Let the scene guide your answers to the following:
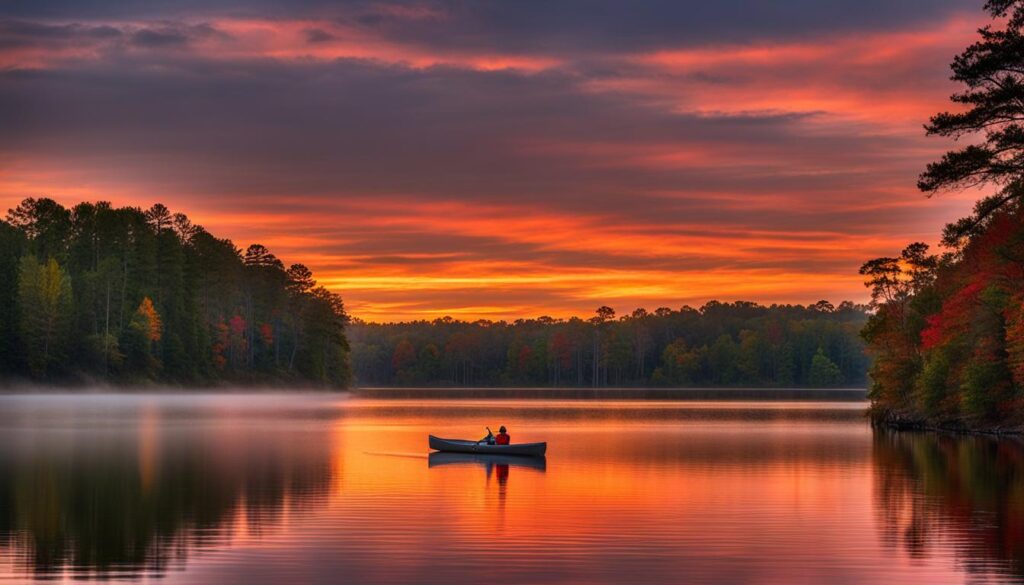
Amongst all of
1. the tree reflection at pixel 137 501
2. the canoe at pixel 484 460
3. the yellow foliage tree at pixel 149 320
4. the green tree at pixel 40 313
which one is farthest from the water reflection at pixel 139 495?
the yellow foliage tree at pixel 149 320

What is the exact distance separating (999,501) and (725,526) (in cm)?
1064

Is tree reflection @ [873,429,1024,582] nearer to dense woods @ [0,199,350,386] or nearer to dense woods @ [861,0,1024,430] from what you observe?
dense woods @ [861,0,1024,430]

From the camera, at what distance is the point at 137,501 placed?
136ft

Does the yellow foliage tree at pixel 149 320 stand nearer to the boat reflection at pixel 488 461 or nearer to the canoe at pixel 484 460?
the canoe at pixel 484 460

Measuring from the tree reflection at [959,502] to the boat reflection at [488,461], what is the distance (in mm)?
13878

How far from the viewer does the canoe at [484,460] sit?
58.8 m

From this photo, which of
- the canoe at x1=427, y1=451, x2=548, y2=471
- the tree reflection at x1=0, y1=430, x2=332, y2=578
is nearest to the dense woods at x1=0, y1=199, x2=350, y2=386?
the tree reflection at x1=0, y1=430, x2=332, y2=578

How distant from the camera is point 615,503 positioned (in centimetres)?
4153

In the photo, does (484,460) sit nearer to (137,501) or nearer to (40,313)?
(137,501)

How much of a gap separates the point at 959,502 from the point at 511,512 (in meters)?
13.3

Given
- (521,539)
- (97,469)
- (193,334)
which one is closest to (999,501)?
(521,539)

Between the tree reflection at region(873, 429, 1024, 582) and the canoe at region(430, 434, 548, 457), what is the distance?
14.2 metres

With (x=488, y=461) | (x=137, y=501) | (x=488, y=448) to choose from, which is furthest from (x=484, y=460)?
(x=137, y=501)

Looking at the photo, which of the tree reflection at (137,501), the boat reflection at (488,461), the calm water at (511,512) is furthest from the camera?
the boat reflection at (488,461)
